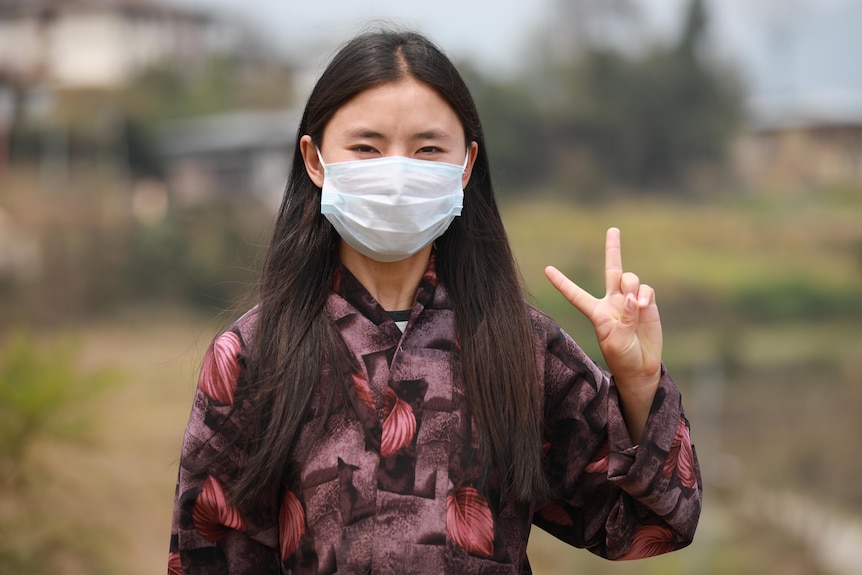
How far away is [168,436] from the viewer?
14.7m

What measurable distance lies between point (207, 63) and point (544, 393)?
17797 millimetres

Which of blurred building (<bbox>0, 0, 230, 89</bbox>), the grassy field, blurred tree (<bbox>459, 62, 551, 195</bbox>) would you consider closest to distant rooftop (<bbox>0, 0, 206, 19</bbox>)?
blurred building (<bbox>0, 0, 230, 89</bbox>)

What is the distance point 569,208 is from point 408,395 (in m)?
17.5

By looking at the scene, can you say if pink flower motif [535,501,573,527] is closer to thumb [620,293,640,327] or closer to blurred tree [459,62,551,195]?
thumb [620,293,640,327]

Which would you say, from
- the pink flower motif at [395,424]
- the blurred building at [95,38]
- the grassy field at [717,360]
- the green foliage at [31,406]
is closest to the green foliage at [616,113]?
the grassy field at [717,360]

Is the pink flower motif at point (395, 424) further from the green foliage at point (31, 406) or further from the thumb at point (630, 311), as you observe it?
the green foliage at point (31, 406)

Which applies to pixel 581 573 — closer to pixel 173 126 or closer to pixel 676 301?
pixel 676 301

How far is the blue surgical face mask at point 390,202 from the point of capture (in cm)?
159

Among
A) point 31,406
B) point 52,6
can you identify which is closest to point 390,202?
point 31,406

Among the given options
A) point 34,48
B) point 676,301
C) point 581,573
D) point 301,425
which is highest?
point 34,48

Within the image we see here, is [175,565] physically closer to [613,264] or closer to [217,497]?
[217,497]

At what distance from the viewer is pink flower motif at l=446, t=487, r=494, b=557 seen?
1519mm

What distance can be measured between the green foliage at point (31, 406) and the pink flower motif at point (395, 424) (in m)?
4.78

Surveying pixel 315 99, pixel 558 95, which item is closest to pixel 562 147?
pixel 558 95
